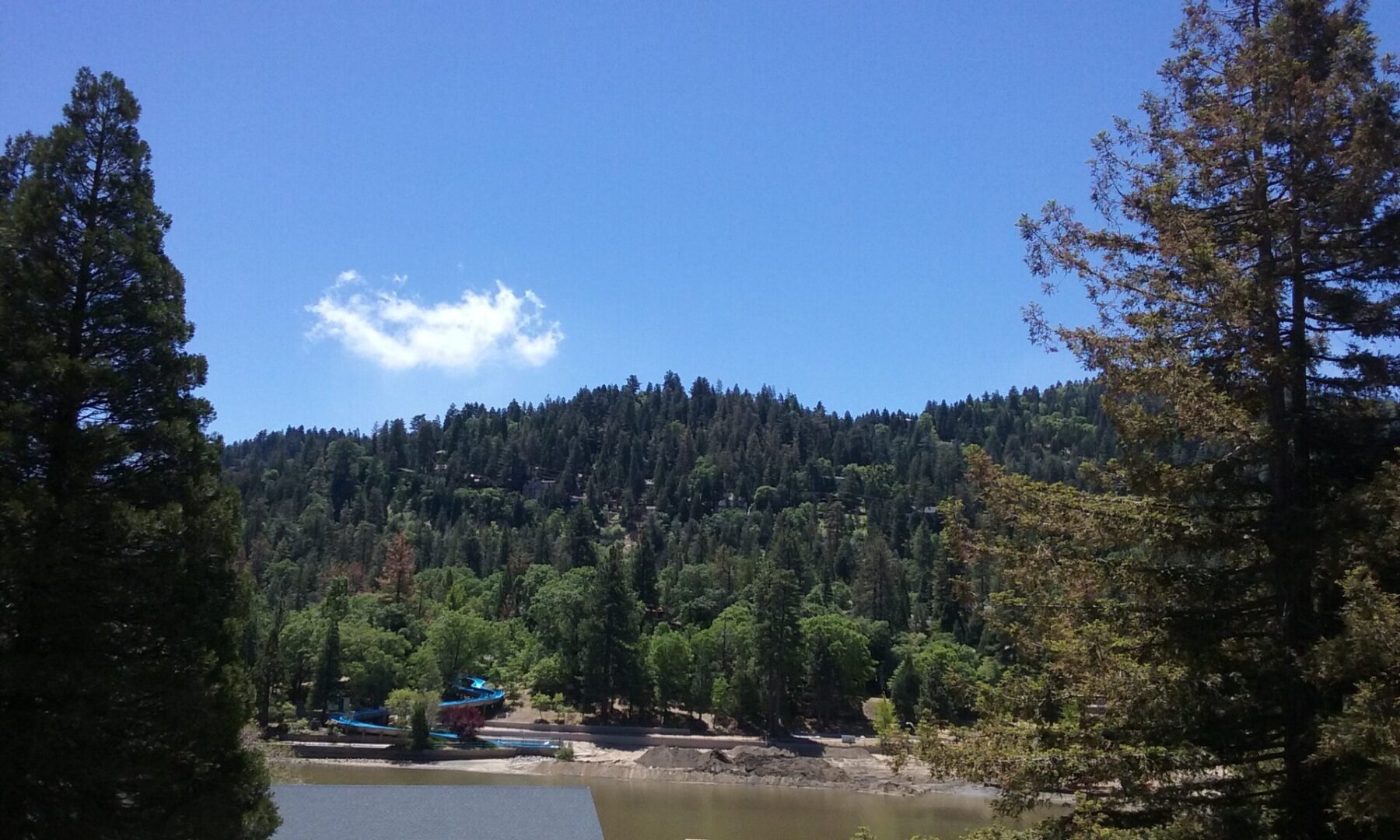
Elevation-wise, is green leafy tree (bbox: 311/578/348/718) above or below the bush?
above

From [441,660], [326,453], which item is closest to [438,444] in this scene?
[326,453]

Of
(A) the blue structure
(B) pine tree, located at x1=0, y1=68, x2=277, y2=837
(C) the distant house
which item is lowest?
A: (A) the blue structure

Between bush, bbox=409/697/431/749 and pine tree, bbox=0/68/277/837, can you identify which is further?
bush, bbox=409/697/431/749

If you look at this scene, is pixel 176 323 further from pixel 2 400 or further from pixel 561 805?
pixel 561 805

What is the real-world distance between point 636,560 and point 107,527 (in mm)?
77852


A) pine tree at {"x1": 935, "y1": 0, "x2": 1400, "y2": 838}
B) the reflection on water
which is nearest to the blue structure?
the reflection on water

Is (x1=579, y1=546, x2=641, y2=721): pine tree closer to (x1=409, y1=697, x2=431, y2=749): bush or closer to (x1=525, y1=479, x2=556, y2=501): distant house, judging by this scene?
(x1=409, y1=697, x2=431, y2=749): bush

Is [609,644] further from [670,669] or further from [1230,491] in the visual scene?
[1230,491]

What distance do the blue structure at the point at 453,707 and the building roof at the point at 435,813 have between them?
35.7 meters

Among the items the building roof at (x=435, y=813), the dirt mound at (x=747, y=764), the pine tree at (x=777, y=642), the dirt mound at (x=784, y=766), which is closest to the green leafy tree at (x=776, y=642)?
the pine tree at (x=777, y=642)

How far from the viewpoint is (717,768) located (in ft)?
169

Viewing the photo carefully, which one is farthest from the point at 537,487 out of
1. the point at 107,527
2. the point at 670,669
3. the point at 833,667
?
the point at 107,527

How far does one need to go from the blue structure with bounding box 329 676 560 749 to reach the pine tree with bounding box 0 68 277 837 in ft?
158

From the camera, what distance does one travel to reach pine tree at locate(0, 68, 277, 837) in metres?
9.43
